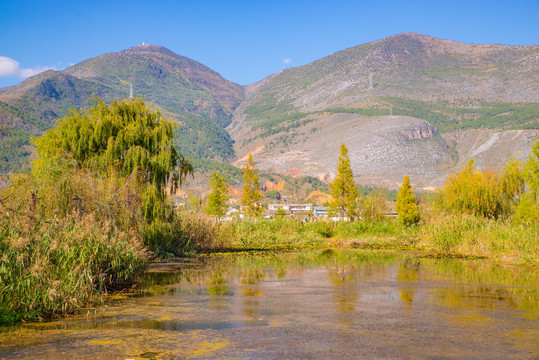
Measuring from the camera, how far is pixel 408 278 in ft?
70.7

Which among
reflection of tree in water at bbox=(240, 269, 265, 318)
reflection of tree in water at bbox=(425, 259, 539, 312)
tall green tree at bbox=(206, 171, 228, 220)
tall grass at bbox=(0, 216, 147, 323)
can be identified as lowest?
reflection of tree in water at bbox=(425, 259, 539, 312)

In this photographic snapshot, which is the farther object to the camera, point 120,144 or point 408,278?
point 120,144

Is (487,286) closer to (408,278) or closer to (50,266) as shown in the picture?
(408,278)

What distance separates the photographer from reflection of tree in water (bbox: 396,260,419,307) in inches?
650

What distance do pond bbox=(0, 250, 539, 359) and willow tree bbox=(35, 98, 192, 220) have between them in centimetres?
Result: 553

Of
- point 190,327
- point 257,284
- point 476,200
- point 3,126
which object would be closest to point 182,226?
point 257,284

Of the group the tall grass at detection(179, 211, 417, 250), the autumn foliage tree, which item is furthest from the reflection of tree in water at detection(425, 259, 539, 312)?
the autumn foliage tree

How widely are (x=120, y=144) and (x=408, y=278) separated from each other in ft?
45.7

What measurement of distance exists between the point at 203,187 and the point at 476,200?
127612 mm

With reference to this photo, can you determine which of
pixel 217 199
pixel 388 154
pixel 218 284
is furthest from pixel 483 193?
pixel 388 154

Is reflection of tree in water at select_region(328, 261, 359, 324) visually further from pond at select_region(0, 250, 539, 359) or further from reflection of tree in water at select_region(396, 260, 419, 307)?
reflection of tree in water at select_region(396, 260, 419, 307)

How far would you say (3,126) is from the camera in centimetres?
16938

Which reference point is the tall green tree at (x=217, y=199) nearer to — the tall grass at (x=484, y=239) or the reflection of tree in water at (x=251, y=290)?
the tall grass at (x=484, y=239)

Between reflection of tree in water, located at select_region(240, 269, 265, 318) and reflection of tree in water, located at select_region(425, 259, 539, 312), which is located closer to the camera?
reflection of tree in water, located at select_region(240, 269, 265, 318)
